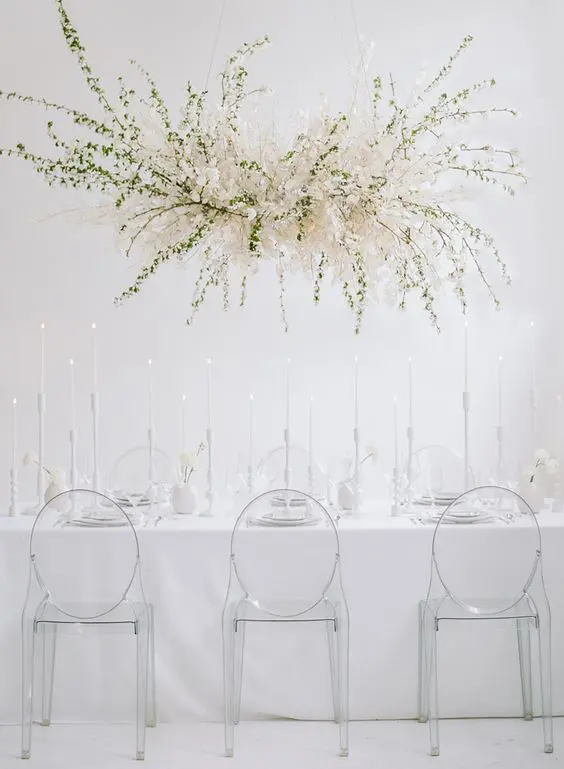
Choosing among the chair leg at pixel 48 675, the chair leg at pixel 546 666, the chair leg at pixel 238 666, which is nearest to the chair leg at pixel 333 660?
the chair leg at pixel 238 666

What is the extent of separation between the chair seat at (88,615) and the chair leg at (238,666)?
0.34 meters

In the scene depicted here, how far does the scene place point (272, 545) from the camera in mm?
3014

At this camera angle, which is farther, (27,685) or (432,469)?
(432,469)

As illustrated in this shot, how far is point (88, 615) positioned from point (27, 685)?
0.30 m

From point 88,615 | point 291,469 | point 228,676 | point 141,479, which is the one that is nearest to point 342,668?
point 228,676

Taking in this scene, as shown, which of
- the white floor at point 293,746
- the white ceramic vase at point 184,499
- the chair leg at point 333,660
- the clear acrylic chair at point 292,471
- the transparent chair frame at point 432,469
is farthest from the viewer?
the clear acrylic chair at point 292,471

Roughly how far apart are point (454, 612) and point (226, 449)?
2.17 meters

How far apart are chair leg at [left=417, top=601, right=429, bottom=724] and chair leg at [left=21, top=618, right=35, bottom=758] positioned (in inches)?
49.1

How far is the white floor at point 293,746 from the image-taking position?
109 inches

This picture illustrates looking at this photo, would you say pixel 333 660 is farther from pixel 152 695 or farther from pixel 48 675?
pixel 48 675

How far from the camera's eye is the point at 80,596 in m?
2.98

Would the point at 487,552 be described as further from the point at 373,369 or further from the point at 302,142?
the point at 373,369

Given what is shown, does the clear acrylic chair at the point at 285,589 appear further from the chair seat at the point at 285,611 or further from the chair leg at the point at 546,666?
the chair leg at the point at 546,666

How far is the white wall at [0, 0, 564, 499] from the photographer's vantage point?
4.70 metres
